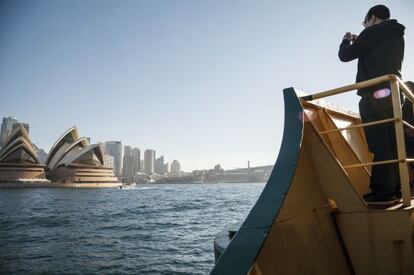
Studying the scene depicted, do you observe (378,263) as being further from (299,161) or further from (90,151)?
(90,151)

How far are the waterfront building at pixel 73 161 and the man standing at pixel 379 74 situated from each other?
9760 cm

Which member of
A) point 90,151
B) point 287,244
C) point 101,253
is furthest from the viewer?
point 90,151

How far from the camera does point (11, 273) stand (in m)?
9.03

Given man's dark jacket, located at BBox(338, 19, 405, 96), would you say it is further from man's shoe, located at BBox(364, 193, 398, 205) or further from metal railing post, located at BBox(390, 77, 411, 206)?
man's shoe, located at BBox(364, 193, 398, 205)

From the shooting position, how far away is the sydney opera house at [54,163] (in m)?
89.2

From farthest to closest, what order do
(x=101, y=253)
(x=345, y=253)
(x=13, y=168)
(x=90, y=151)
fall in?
(x=90, y=151) < (x=13, y=168) < (x=101, y=253) < (x=345, y=253)

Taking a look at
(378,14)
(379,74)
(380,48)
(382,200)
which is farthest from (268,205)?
(378,14)

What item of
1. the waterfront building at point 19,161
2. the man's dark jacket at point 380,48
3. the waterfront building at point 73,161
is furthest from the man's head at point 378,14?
the waterfront building at point 19,161

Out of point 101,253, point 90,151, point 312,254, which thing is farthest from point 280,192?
point 90,151

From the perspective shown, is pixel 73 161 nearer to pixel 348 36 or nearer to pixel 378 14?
pixel 348 36

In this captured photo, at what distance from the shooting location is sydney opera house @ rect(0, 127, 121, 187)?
89.2 meters

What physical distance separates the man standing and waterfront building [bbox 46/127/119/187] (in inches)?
3842

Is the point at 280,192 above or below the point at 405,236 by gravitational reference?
above

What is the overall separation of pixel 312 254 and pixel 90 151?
346ft
